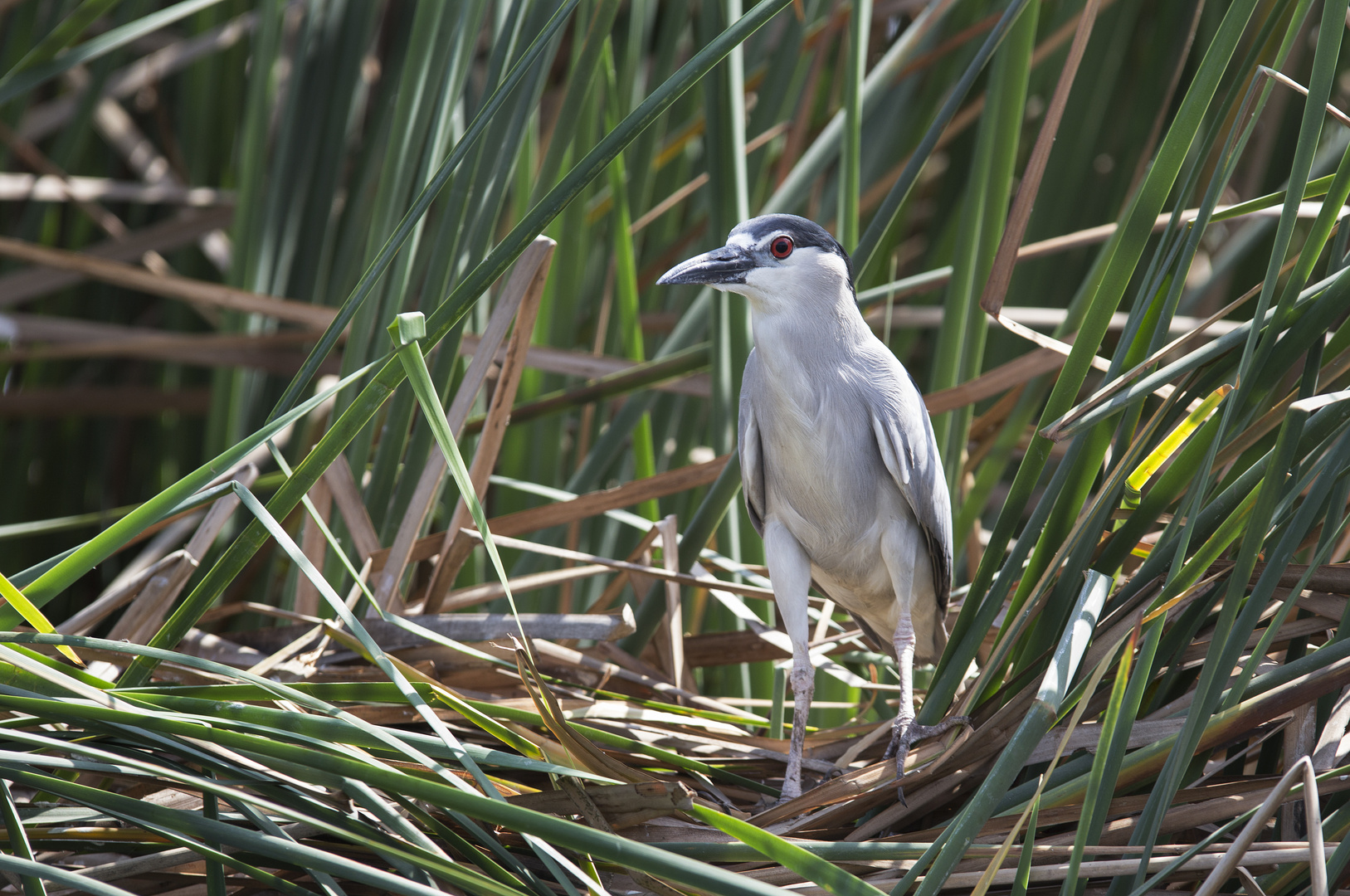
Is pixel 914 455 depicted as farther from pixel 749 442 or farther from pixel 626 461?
pixel 626 461

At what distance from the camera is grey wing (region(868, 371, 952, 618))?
1.79m

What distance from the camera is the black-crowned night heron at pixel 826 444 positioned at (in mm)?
1756

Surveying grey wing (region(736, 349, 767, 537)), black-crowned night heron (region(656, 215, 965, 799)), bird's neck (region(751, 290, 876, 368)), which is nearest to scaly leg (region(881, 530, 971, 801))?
black-crowned night heron (region(656, 215, 965, 799))

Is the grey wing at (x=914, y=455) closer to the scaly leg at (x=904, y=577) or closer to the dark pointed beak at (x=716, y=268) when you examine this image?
the scaly leg at (x=904, y=577)

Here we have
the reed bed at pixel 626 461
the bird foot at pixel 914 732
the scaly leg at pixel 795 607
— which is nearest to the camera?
the reed bed at pixel 626 461

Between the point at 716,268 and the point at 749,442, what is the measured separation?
374 mm

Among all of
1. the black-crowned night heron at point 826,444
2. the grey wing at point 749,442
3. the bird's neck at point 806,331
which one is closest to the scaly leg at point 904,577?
the black-crowned night heron at point 826,444

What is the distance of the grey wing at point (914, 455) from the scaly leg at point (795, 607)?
0.23 m

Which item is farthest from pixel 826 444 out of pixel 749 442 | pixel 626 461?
pixel 626 461

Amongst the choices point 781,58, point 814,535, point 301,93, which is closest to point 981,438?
point 814,535

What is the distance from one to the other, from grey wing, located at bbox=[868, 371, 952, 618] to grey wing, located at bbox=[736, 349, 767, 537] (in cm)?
22

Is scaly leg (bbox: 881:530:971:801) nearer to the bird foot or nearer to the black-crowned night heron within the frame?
the black-crowned night heron

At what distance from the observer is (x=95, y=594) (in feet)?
9.20

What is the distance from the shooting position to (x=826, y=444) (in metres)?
1.82
